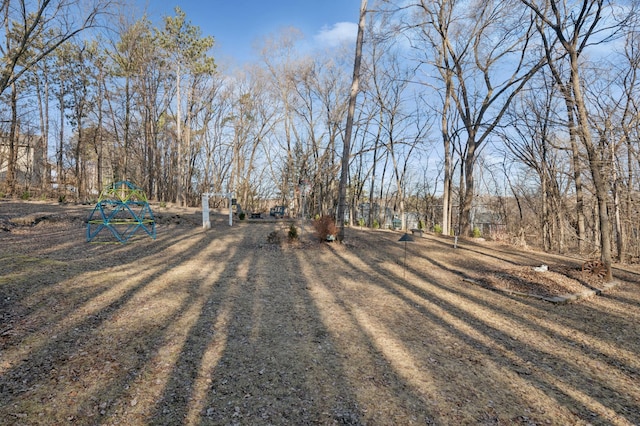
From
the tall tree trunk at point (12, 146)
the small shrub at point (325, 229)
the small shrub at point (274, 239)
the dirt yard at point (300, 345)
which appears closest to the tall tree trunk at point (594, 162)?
the dirt yard at point (300, 345)

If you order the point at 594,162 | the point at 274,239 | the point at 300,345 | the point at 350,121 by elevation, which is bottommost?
the point at 300,345

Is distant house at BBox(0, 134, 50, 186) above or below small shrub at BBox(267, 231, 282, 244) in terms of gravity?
above

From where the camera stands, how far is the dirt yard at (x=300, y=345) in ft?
8.30

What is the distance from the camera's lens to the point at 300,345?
3602 mm

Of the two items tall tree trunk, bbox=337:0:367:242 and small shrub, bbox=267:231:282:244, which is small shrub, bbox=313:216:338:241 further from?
small shrub, bbox=267:231:282:244

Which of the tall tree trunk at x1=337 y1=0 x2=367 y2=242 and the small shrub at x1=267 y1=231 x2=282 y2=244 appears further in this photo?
the tall tree trunk at x1=337 y1=0 x2=367 y2=242

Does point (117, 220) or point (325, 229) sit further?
point (325, 229)

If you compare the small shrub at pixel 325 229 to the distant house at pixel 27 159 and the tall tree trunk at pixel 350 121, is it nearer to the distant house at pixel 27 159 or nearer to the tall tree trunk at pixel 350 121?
the tall tree trunk at pixel 350 121

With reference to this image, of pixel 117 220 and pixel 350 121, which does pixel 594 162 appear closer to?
pixel 350 121

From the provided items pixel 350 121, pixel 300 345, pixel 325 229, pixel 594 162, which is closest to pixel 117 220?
pixel 325 229

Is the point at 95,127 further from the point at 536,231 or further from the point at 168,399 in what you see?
the point at 536,231

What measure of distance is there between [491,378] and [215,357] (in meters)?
2.65

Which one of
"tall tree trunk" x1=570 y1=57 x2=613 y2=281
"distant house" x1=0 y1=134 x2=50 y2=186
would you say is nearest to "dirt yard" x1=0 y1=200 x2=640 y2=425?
"tall tree trunk" x1=570 y1=57 x2=613 y2=281

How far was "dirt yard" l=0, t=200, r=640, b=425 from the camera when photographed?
253 centimetres
